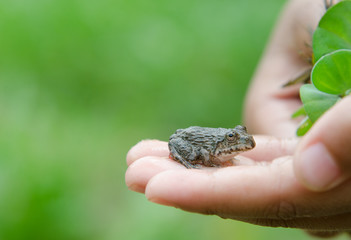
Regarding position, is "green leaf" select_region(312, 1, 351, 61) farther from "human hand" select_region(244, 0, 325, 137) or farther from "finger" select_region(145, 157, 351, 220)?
"human hand" select_region(244, 0, 325, 137)

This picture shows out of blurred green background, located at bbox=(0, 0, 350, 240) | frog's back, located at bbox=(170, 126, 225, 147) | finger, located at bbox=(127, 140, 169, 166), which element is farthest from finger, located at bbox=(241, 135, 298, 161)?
blurred green background, located at bbox=(0, 0, 350, 240)

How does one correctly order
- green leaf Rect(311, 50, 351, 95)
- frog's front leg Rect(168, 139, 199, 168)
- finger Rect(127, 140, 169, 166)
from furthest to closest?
frog's front leg Rect(168, 139, 199, 168)
finger Rect(127, 140, 169, 166)
green leaf Rect(311, 50, 351, 95)

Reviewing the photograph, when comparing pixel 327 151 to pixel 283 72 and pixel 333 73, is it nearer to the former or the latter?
pixel 333 73

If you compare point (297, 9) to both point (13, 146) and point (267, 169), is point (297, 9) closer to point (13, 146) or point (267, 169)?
point (267, 169)

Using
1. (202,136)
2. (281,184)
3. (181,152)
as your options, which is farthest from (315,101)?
(202,136)

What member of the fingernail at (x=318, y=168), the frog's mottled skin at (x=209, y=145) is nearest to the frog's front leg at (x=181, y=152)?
the frog's mottled skin at (x=209, y=145)

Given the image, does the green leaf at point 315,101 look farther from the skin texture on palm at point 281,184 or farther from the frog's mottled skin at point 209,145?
the frog's mottled skin at point 209,145
